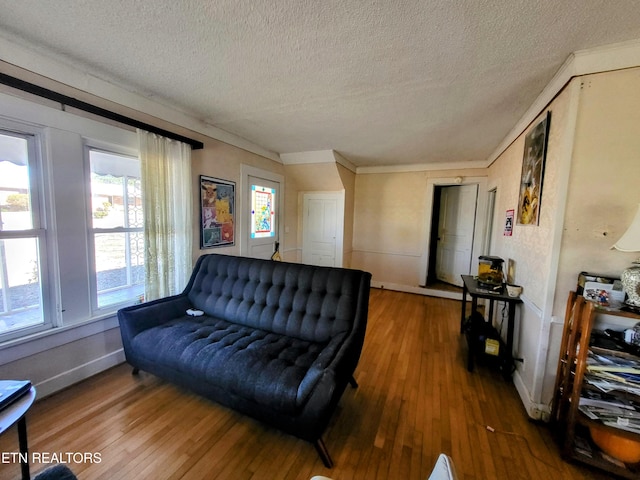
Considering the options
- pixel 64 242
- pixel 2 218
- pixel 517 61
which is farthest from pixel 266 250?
pixel 517 61

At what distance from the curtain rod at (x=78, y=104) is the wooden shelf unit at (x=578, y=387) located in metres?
3.32

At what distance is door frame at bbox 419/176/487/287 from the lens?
403 centimetres

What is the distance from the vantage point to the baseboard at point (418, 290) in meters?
4.25

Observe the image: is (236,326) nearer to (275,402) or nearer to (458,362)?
(275,402)

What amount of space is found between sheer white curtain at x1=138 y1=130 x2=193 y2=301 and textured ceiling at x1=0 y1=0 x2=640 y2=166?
0.47 metres

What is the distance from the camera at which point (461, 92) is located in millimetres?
1897

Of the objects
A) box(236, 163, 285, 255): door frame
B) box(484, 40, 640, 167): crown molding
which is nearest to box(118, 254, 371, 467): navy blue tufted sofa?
box(236, 163, 285, 255): door frame

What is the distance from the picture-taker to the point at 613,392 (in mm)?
1343

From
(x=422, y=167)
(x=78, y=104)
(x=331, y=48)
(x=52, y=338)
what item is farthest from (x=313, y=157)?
(x=52, y=338)

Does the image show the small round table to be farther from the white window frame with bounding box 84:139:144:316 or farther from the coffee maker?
the coffee maker

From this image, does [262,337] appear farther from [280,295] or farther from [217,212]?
[217,212]

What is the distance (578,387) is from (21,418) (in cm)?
274

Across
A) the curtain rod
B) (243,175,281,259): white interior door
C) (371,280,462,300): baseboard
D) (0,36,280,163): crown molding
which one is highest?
(0,36,280,163): crown molding

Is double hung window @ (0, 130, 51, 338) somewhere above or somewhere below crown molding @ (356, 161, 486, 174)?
below
